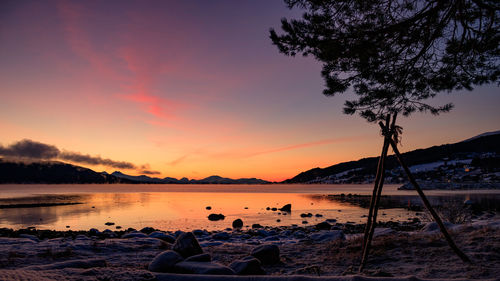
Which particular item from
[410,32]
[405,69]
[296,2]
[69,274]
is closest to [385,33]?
[410,32]

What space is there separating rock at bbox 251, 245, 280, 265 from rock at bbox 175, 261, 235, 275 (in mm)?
2442

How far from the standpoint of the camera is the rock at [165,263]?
284 inches

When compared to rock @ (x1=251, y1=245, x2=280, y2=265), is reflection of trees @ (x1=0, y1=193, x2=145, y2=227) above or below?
below

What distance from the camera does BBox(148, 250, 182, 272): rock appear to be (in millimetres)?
7207

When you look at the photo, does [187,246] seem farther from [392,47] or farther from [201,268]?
[392,47]

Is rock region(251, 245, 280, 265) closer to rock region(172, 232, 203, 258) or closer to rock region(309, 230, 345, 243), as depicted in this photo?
rock region(172, 232, 203, 258)

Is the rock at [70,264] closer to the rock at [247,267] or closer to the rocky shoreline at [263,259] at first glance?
the rocky shoreline at [263,259]

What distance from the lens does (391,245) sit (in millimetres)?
9406

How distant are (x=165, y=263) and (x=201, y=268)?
1.18 meters

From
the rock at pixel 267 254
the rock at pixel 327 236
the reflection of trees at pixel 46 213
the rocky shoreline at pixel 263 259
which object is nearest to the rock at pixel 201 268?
the rocky shoreline at pixel 263 259

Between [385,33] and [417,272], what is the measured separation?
6285 mm

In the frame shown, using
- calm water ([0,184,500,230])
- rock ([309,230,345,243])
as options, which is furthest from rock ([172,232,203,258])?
calm water ([0,184,500,230])

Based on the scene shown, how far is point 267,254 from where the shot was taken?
9133 millimetres

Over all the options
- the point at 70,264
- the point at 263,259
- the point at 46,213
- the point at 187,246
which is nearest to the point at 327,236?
the point at 263,259
